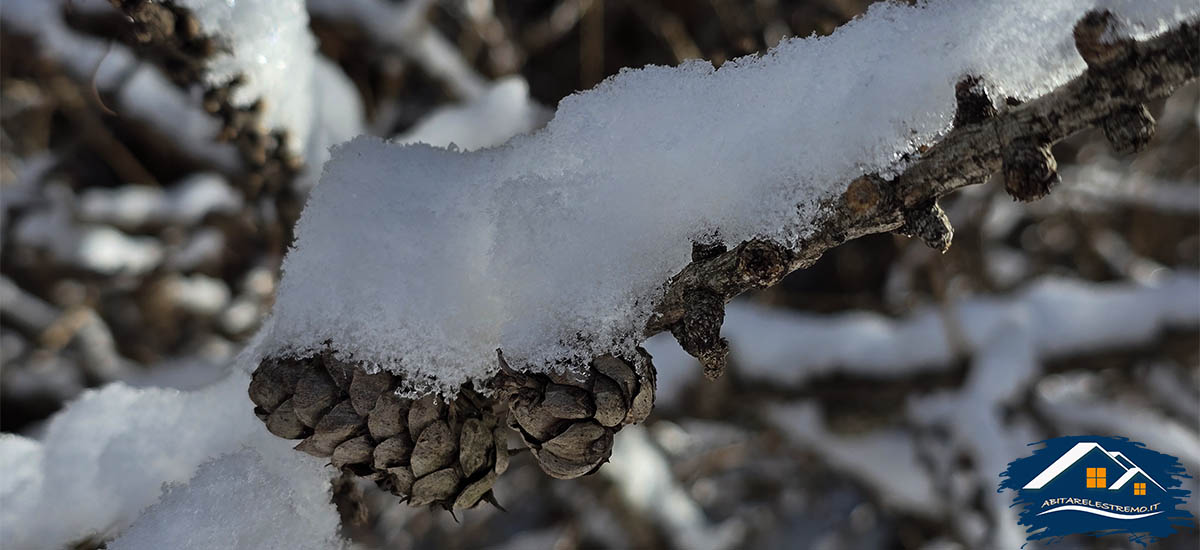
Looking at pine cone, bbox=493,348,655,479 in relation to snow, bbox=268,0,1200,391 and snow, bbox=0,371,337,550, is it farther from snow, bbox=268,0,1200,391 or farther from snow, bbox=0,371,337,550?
snow, bbox=0,371,337,550

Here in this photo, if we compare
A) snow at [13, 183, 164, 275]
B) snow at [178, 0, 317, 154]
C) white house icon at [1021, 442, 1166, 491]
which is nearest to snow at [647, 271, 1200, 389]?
white house icon at [1021, 442, 1166, 491]

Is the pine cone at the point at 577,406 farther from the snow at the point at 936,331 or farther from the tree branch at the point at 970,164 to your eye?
the snow at the point at 936,331

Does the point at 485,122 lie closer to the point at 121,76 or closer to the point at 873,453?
the point at 121,76

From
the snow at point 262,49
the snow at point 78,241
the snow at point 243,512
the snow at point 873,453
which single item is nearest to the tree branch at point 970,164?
the snow at point 243,512

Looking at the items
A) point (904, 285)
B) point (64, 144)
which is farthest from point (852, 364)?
point (64, 144)

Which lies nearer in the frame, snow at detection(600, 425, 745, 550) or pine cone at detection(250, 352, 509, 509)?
pine cone at detection(250, 352, 509, 509)

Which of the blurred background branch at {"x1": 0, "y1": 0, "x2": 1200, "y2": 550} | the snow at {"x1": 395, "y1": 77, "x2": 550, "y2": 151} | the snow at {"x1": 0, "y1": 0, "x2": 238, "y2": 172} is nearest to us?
the snow at {"x1": 395, "y1": 77, "x2": 550, "y2": 151}
